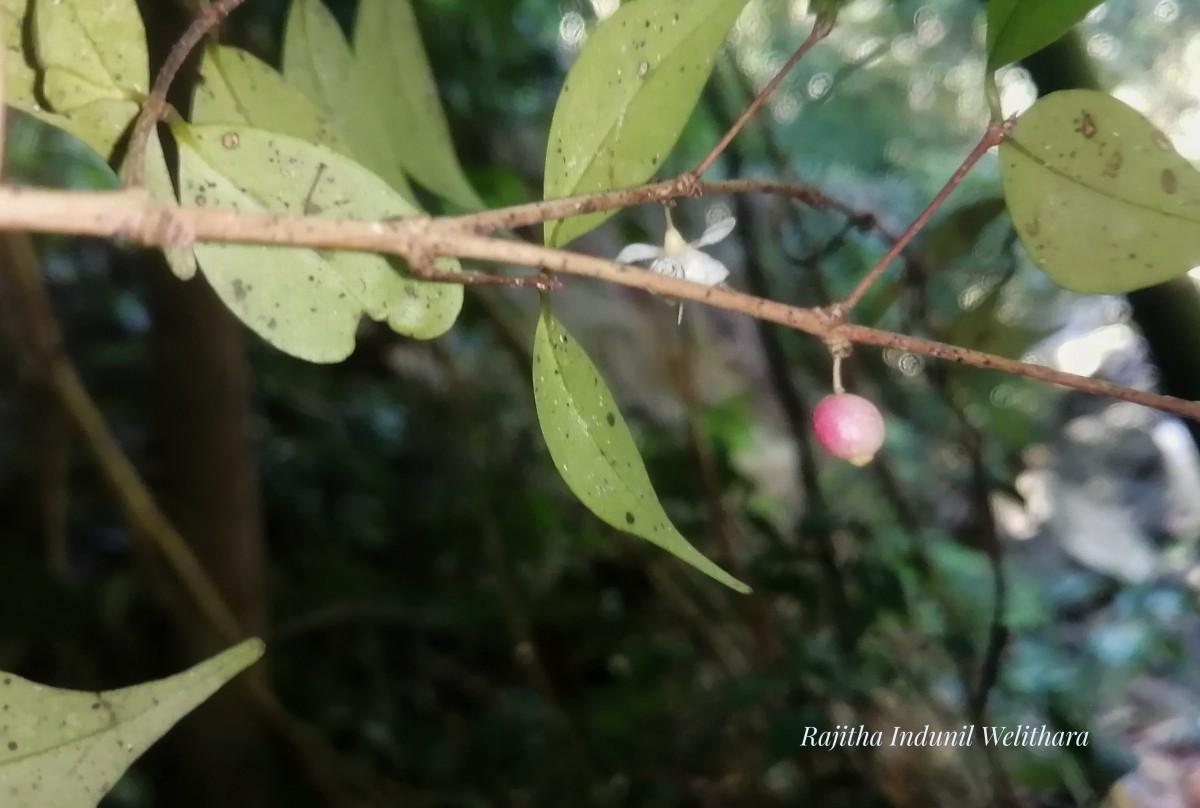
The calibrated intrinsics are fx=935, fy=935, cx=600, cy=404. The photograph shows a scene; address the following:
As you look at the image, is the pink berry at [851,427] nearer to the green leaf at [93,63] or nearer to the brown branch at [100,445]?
the green leaf at [93,63]

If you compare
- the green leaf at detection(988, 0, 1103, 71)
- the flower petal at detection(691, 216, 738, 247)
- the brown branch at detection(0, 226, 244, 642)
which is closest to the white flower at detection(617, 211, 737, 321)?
the flower petal at detection(691, 216, 738, 247)

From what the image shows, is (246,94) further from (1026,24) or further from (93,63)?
(1026,24)

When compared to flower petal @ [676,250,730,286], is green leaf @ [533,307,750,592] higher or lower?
lower

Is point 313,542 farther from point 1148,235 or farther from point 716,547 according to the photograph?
point 1148,235

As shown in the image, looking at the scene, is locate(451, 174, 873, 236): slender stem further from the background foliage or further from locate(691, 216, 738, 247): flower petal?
the background foliage

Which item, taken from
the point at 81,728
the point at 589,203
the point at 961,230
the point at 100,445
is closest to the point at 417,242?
the point at 589,203

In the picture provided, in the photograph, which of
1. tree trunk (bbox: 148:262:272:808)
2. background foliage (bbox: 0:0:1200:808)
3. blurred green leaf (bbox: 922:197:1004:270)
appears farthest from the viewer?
tree trunk (bbox: 148:262:272:808)

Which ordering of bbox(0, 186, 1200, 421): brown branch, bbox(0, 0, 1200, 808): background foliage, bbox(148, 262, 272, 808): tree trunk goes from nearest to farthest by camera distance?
bbox(0, 186, 1200, 421): brown branch
bbox(0, 0, 1200, 808): background foliage
bbox(148, 262, 272, 808): tree trunk

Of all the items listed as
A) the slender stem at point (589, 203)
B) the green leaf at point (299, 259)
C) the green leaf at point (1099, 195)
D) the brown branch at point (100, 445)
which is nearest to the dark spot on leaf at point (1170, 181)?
the green leaf at point (1099, 195)
